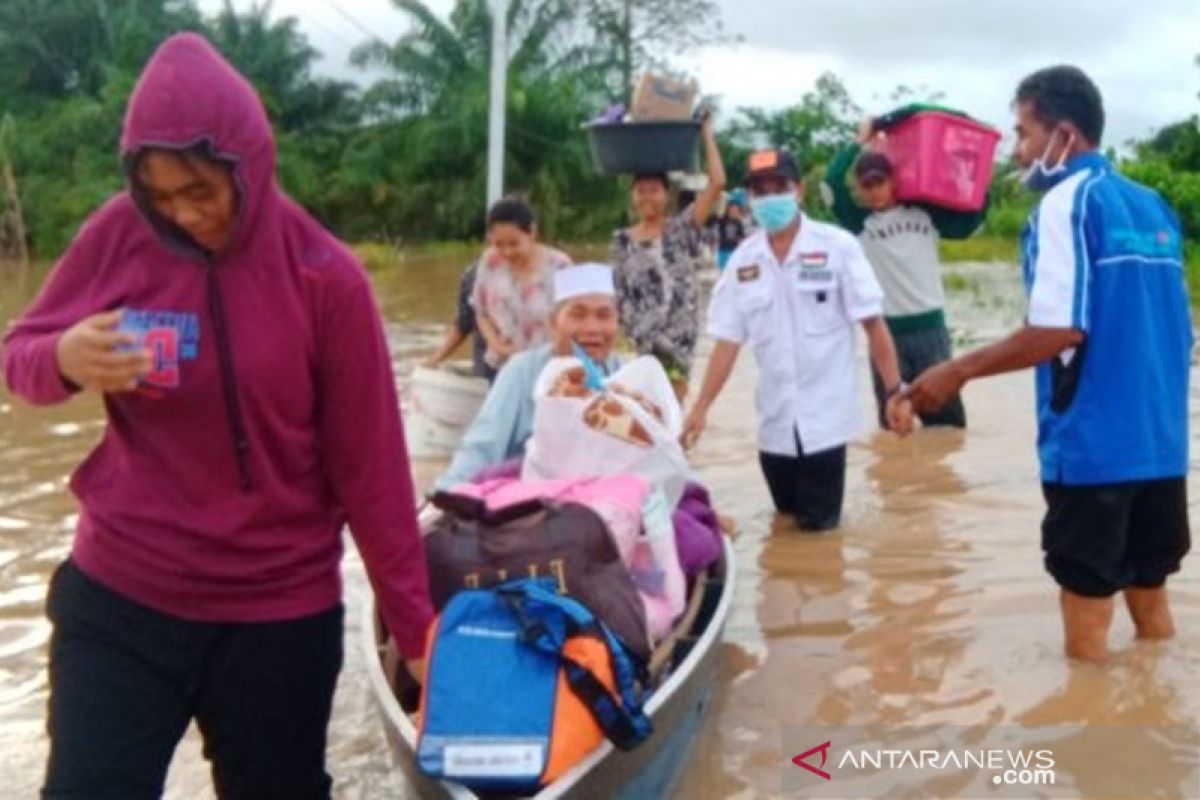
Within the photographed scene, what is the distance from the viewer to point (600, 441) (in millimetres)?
5172

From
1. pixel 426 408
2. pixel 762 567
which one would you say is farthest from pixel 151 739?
pixel 426 408

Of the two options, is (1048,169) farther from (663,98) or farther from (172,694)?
(663,98)

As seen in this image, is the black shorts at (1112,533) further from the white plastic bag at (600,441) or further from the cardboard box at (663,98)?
the cardboard box at (663,98)

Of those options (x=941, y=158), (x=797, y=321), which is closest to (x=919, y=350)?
(x=941, y=158)

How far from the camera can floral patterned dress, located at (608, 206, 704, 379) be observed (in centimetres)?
803

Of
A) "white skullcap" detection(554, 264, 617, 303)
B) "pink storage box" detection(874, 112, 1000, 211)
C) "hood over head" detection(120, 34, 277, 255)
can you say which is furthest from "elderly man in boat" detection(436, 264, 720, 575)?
"pink storage box" detection(874, 112, 1000, 211)

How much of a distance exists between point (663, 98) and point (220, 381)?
20.1 feet

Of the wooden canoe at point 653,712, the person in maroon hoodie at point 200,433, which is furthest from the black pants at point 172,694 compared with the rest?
the wooden canoe at point 653,712

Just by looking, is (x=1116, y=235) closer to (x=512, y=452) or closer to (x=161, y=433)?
(x=512, y=452)

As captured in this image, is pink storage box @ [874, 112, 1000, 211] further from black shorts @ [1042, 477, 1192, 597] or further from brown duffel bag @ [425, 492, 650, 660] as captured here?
brown duffel bag @ [425, 492, 650, 660]

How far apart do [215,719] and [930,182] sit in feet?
22.1

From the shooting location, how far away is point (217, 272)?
275 cm

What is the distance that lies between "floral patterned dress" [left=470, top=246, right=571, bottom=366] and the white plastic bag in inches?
98.9

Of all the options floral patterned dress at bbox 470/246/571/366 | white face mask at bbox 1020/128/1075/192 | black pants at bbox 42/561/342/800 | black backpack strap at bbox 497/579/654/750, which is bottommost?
black backpack strap at bbox 497/579/654/750
